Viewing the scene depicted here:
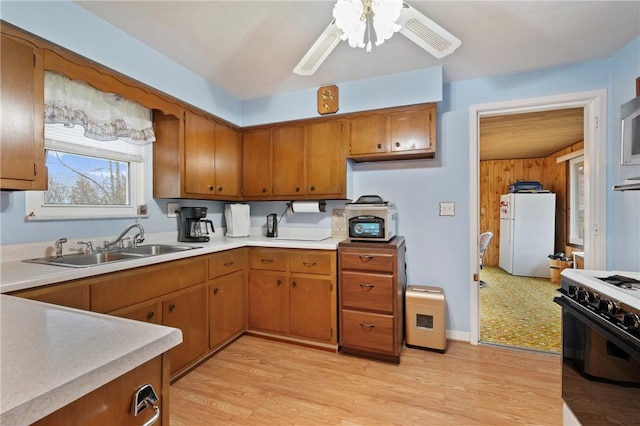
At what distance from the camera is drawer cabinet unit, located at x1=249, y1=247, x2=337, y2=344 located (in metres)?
2.41

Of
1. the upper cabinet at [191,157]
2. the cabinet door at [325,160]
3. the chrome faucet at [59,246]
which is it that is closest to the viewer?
the chrome faucet at [59,246]

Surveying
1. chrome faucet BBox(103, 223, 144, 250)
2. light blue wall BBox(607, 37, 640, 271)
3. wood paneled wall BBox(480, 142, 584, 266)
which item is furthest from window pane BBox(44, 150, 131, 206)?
wood paneled wall BBox(480, 142, 584, 266)

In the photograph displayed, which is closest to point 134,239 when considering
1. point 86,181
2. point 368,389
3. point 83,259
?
point 83,259

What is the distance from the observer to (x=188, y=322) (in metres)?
2.04

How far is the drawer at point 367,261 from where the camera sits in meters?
2.22

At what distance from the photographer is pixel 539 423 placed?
1.59m

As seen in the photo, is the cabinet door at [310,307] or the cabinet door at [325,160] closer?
the cabinet door at [310,307]

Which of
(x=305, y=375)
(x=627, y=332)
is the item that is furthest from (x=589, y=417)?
(x=305, y=375)

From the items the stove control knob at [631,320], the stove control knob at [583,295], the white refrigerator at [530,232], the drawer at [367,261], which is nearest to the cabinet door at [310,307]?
the drawer at [367,261]

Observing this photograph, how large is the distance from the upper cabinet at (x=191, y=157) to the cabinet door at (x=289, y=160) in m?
0.52

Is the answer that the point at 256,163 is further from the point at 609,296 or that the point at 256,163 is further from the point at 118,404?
the point at 609,296

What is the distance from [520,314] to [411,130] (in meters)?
2.54

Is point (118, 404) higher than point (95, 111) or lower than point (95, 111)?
lower

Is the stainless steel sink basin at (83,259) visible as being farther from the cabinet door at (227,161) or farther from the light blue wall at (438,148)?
the cabinet door at (227,161)
